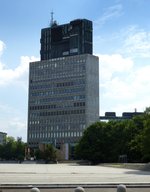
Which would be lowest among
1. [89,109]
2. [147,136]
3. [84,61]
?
[147,136]

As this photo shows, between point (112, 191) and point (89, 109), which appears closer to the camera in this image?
point (112, 191)

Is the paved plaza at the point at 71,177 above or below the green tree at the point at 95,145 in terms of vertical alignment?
below

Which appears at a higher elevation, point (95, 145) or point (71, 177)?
point (95, 145)

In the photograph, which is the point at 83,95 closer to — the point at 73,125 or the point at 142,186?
the point at 73,125

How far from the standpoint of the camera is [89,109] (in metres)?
192

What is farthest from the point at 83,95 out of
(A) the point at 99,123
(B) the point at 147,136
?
(B) the point at 147,136

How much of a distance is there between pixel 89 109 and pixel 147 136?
128 metres

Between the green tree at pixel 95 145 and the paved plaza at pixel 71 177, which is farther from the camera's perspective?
the green tree at pixel 95 145

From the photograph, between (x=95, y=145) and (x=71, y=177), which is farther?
(x=95, y=145)

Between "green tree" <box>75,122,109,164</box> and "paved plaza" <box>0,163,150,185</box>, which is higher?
"green tree" <box>75,122,109,164</box>

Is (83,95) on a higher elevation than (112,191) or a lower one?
higher

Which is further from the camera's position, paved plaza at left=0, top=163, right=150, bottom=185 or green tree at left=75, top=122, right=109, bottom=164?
green tree at left=75, top=122, right=109, bottom=164

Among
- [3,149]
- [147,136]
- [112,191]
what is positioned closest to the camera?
[112,191]

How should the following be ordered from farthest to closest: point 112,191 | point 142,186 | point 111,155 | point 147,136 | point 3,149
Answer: point 3,149
point 111,155
point 147,136
point 142,186
point 112,191
